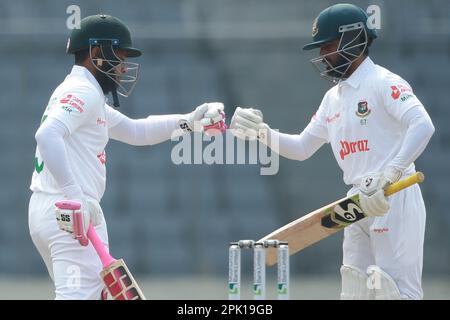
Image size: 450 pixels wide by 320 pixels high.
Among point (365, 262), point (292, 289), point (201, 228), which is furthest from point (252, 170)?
point (365, 262)

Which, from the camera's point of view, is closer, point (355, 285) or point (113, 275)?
point (113, 275)

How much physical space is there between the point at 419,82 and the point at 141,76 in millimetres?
1956

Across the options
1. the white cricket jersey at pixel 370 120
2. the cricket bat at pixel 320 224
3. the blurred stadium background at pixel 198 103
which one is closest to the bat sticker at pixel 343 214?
the cricket bat at pixel 320 224

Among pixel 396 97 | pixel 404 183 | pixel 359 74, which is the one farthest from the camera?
pixel 359 74

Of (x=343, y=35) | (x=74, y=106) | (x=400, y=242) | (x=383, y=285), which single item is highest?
(x=343, y=35)

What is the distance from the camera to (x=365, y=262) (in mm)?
3848

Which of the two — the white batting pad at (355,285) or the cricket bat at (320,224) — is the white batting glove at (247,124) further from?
the white batting pad at (355,285)

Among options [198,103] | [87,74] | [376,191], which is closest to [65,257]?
[87,74]

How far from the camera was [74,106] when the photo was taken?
11.7 feet

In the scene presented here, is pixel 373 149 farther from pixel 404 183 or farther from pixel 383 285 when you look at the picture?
pixel 383 285

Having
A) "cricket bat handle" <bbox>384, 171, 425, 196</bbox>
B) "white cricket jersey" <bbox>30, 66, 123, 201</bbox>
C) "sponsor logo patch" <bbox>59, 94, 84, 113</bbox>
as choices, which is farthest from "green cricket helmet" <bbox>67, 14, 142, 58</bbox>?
"cricket bat handle" <bbox>384, 171, 425, 196</bbox>

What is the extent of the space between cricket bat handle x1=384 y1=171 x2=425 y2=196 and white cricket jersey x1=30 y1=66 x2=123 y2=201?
958 mm

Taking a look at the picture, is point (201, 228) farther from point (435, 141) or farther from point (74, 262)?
point (74, 262)

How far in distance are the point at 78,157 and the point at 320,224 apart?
2.98 ft
